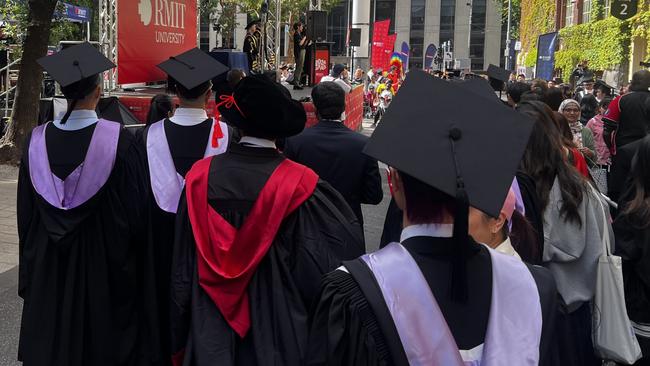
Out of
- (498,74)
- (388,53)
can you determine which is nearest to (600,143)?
(498,74)

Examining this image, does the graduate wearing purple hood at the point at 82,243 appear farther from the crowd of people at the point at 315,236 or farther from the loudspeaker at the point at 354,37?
the loudspeaker at the point at 354,37

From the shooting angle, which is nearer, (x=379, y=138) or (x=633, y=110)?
(x=379, y=138)

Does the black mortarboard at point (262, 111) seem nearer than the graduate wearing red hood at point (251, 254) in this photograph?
No

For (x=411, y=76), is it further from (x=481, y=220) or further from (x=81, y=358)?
(x=81, y=358)

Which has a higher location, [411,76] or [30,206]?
[411,76]

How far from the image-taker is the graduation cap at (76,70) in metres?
3.89

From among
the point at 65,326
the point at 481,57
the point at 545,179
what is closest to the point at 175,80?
the point at 65,326

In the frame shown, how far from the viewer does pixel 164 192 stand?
3.82 metres

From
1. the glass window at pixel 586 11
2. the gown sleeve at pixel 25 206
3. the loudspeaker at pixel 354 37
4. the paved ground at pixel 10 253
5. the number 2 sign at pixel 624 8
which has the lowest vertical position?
the paved ground at pixel 10 253

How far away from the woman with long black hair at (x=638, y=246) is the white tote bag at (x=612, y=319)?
4.2 inches

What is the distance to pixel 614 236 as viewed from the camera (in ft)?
11.5

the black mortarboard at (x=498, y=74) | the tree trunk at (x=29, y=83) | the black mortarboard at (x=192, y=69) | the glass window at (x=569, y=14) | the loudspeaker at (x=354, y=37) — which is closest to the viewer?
the black mortarboard at (x=192, y=69)

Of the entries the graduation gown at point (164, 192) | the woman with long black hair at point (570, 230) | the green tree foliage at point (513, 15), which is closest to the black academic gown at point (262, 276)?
the graduation gown at point (164, 192)

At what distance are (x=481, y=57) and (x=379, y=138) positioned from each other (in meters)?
84.0
